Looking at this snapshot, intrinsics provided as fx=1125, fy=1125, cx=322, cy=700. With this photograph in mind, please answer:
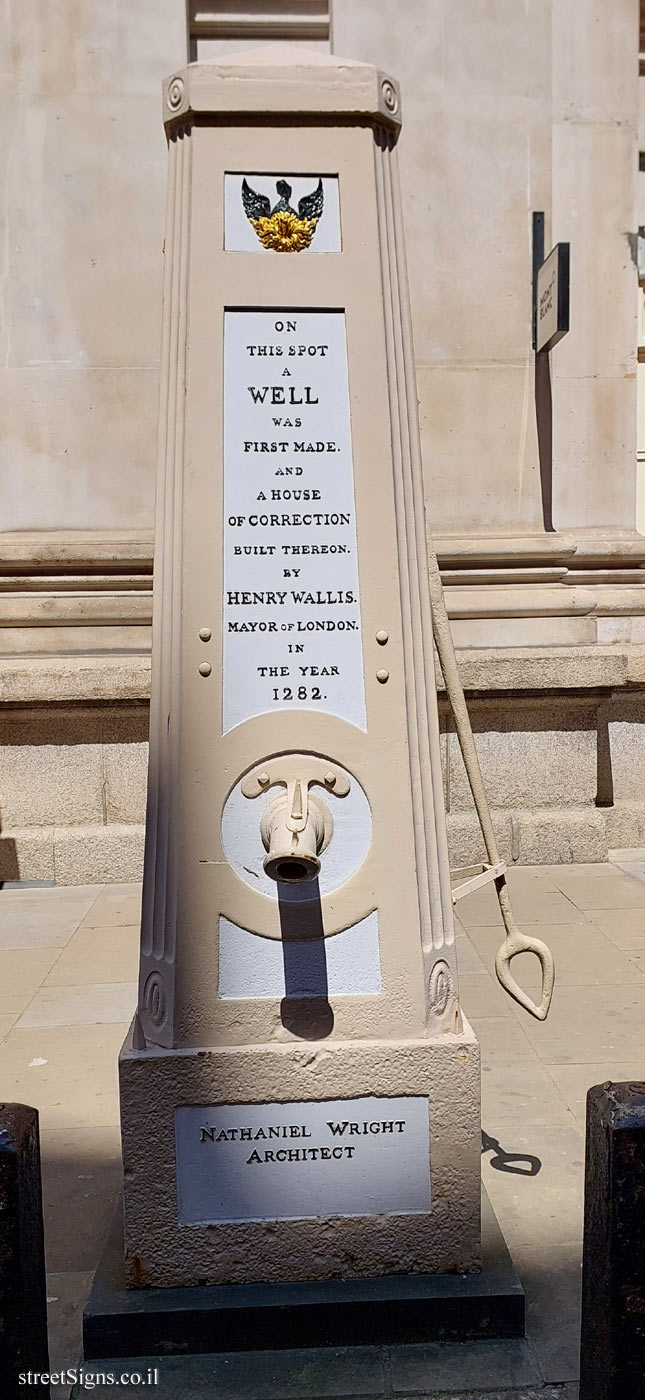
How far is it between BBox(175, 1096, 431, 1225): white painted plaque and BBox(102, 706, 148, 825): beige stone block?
4.42 metres

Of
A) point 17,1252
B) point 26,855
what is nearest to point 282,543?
point 17,1252

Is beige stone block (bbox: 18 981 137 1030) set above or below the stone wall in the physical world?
below

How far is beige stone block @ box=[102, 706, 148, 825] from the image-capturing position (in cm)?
707

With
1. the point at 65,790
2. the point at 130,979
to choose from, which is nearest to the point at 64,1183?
the point at 130,979

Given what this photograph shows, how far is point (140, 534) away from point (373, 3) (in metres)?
3.83

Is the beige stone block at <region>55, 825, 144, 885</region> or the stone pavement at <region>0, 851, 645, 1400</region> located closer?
the stone pavement at <region>0, 851, 645, 1400</region>

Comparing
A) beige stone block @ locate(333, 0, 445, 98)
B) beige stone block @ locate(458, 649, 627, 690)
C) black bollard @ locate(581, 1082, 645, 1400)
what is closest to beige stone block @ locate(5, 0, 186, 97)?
beige stone block @ locate(333, 0, 445, 98)

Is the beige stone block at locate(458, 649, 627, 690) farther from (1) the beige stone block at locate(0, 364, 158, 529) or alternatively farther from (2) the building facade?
(1) the beige stone block at locate(0, 364, 158, 529)

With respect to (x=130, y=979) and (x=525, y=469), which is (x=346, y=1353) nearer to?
(x=130, y=979)

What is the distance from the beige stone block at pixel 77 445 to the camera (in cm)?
750

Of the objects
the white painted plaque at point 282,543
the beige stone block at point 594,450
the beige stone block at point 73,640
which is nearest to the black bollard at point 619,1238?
the white painted plaque at point 282,543

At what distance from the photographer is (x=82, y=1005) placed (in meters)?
4.96

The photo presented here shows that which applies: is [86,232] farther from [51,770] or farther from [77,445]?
[51,770]

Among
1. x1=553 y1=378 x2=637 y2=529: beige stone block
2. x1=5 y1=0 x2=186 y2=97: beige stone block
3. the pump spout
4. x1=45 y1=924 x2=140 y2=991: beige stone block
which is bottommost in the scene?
x1=45 y1=924 x2=140 y2=991: beige stone block
